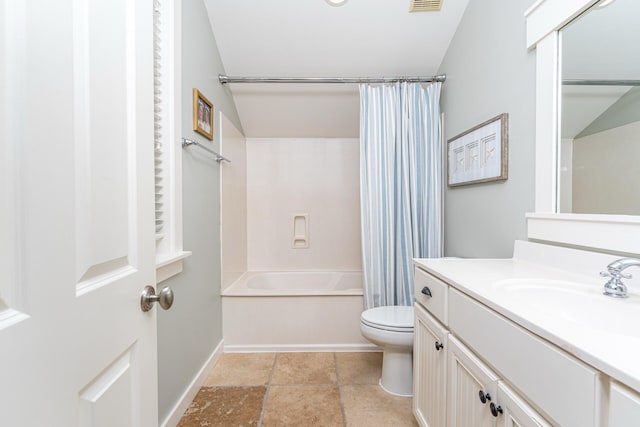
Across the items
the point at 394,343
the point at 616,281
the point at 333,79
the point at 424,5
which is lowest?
the point at 394,343

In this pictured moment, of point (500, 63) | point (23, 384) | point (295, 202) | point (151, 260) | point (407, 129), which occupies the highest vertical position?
point (500, 63)

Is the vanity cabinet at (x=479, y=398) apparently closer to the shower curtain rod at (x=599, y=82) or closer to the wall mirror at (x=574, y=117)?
the wall mirror at (x=574, y=117)

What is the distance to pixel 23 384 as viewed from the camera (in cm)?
40

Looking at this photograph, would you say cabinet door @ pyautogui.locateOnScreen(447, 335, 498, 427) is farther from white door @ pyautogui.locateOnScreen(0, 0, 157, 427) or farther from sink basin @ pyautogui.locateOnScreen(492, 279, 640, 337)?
white door @ pyautogui.locateOnScreen(0, 0, 157, 427)

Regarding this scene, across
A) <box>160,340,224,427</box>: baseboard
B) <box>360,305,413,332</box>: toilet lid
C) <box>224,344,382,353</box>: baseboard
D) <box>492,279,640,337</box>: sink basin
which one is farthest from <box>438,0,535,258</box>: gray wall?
<box>160,340,224,427</box>: baseboard

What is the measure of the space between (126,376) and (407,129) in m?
2.10

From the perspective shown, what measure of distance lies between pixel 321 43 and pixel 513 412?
2.26m

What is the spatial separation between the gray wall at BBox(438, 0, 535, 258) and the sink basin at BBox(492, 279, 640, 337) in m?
0.47

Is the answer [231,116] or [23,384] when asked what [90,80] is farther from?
[231,116]

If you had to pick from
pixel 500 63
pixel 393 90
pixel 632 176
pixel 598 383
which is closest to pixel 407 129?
pixel 393 90

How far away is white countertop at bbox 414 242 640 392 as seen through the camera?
52cm

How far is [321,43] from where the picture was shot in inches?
82.0

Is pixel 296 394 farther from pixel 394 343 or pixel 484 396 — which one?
pixel 484 396

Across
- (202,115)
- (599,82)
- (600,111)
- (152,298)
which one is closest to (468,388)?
(152,298)
